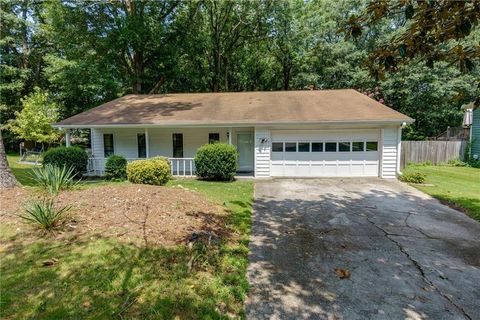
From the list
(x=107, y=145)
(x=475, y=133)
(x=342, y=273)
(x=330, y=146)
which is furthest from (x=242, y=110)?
(x=475, y=133)

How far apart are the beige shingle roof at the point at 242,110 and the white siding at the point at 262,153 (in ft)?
2.04

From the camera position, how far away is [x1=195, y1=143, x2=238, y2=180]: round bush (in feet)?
37.0

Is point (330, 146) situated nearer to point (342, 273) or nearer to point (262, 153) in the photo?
point (262, 153)

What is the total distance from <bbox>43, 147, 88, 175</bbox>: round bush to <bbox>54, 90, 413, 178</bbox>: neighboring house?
33.9 inches

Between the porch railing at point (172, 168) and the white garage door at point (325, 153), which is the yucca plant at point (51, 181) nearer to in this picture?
the porch railing at point (172, 168)

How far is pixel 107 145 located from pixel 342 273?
1368cm

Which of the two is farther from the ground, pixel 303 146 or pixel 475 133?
pixel 475 133

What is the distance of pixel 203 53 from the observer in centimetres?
2398

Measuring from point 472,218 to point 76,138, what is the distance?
28.2 metres

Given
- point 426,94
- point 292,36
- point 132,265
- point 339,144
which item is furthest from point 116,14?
point 426,94

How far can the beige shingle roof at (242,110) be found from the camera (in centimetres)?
1215

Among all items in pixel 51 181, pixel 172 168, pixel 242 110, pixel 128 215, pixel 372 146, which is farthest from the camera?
pixel 242 110

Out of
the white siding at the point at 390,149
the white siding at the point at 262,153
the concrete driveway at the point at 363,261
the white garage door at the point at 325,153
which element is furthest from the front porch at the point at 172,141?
the concrete driveway at the point at 363,261

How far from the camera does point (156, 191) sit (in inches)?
253
